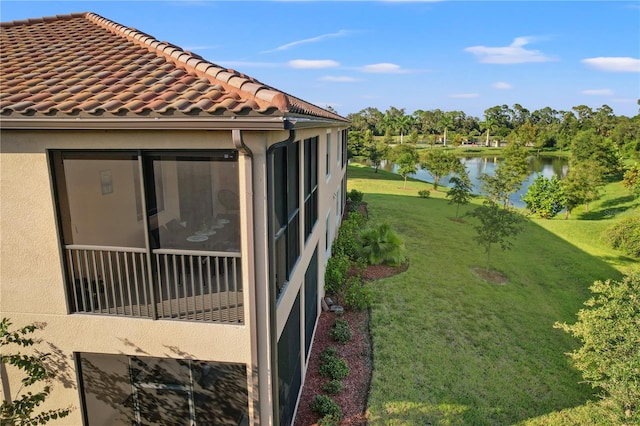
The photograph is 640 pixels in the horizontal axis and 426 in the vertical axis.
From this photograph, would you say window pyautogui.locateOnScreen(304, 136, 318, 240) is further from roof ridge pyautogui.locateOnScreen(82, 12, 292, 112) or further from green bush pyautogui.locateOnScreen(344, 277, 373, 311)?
roof ridge pyautogui.locateOnScreen(82, 12, 292, 112)

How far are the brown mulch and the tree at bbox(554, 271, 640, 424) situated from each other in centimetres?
531

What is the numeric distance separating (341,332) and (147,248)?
7.28 m

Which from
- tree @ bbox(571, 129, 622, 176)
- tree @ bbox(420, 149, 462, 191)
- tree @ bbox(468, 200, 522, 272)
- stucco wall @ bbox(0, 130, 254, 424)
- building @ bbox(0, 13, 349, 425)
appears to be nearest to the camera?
building @ bbox(0, 13, 349, 425)

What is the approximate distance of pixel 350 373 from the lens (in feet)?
33.0

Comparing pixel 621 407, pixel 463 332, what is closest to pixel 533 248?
pixel 463 332

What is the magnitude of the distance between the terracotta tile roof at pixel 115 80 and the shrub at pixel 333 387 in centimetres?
646

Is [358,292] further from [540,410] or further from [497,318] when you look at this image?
[540,410]

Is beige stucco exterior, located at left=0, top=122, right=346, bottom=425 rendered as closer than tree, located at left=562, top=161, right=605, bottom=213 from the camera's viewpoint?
Yes

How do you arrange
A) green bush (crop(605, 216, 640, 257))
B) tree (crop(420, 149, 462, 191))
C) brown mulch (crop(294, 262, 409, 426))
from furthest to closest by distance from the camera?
tree (crop(420, 149, 462, 191)) < green bush (crop(605, 216, 640, 257)) < brown mulch (crop(294, 262, 409, 426))

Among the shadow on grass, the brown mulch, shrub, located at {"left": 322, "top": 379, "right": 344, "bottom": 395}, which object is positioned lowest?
the shadow on grass

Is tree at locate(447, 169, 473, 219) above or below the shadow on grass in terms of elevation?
above

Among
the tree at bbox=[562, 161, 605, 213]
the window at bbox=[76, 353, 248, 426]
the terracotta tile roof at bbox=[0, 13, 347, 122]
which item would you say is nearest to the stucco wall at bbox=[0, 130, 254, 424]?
the window at bbox=[76, 353, 248, 426]

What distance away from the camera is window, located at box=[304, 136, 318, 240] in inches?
382

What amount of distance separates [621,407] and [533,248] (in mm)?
16694
